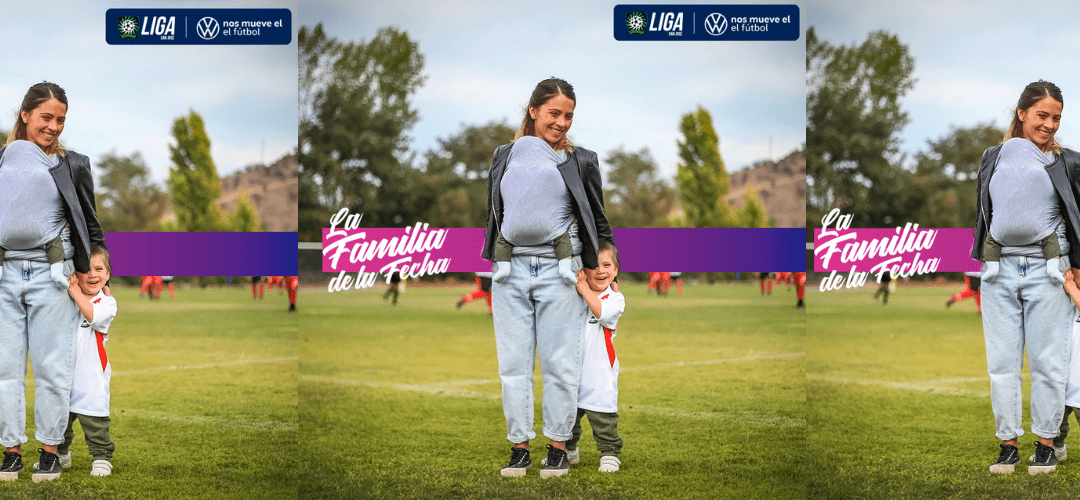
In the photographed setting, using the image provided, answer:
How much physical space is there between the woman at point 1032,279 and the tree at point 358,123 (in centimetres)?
347

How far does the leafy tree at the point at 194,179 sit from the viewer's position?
692 cm

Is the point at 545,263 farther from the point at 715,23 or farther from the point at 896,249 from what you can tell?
the point at 896,249

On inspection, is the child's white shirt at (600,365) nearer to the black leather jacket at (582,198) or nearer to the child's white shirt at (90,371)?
the black leather jacket at (582,198)

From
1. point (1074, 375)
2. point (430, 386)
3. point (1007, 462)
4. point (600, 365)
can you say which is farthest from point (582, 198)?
point (430, 386)

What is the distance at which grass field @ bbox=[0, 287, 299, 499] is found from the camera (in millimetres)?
4047

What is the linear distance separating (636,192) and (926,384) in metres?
2.84

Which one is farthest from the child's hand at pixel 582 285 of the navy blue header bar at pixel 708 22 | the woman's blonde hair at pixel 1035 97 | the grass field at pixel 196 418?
the woman's blonde hair at pixel 1035 97

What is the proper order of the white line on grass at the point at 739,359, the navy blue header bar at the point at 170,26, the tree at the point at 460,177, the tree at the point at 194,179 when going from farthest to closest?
1. the white line on grass at the point at 739,359
2. the tree at the point at 194,179
3. the tree at the point at 460,177
4. the navy blue header bar at the point at 170,26

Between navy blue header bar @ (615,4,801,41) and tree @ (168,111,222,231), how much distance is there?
3853 mm

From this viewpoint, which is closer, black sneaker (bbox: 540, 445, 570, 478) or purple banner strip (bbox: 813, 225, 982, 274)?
black sneaker (bbox: 540, 445, 570, 478)

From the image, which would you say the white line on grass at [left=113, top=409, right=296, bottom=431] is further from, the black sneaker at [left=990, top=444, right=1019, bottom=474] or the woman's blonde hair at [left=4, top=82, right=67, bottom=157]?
the black sneaker at [left=990, top=444, right=1019, bottom=474]

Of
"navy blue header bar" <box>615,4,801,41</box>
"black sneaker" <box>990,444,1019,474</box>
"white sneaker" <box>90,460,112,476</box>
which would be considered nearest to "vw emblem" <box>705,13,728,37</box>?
"navy blue header bar" <box>615,4,801,41</box>

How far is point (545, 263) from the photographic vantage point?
3.90 m

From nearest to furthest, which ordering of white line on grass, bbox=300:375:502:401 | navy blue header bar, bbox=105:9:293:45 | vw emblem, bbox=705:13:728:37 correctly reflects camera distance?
vw emblem, bbox=705:13:728:37
navy blue header bar, bbox=105:9:293:45
white line on grass, bbox=300:375:502:401
